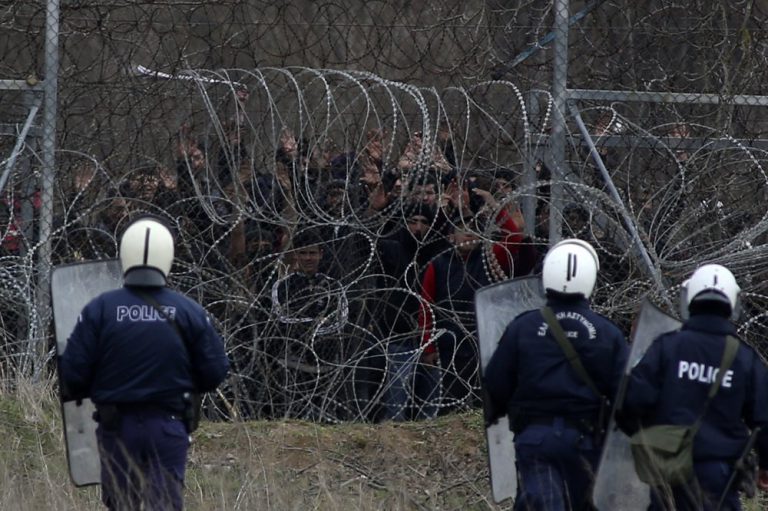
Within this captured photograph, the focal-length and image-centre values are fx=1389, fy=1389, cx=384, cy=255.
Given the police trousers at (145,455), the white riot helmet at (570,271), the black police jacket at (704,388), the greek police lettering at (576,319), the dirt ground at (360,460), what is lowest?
the dirt ground at (360,460)

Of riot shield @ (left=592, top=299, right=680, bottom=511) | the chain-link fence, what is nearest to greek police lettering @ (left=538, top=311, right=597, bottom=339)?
riot shield @ (left=592, top=299, right=680, bottom=511)

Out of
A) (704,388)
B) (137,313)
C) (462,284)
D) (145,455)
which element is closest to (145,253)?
(137,313)

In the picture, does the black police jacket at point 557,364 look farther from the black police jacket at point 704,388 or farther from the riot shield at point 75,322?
the riot shield at point 75,322

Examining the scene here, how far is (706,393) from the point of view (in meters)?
5.61

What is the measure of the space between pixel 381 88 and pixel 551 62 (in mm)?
1027

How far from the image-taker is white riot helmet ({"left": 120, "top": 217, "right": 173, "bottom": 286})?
5695 mm

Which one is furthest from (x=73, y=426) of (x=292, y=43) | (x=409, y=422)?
(x=292, y=43)

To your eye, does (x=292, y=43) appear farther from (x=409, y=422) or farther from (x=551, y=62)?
(x=409, y=422)

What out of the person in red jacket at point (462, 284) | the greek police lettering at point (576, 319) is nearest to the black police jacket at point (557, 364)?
the greek police lettering at point (576, 319)

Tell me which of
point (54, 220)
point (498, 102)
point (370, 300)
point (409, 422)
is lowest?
point (409, 422)

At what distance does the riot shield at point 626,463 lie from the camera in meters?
5.93

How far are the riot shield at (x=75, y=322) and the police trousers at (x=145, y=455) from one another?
469mm

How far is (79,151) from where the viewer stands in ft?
26.1

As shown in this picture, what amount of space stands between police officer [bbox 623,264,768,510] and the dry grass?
5.50 feet
